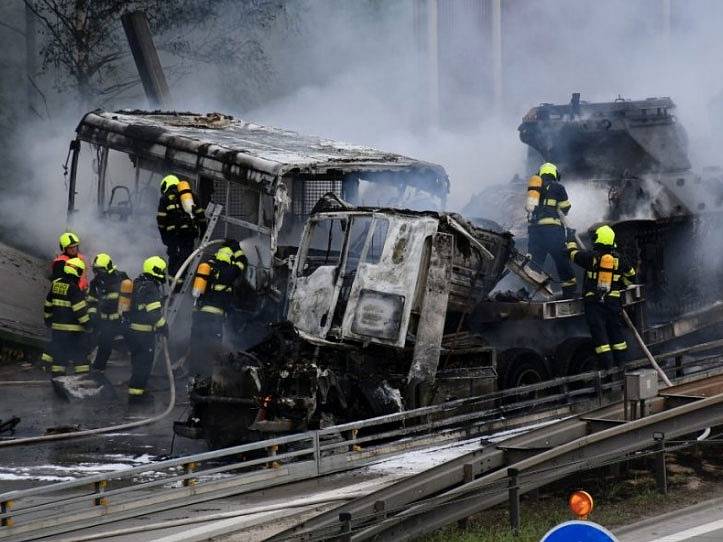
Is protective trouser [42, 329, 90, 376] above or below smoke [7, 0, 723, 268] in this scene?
below

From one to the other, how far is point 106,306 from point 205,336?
1.22m

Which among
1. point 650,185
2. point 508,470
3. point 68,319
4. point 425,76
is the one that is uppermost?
point 425,76

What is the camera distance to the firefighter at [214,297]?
44.3ft

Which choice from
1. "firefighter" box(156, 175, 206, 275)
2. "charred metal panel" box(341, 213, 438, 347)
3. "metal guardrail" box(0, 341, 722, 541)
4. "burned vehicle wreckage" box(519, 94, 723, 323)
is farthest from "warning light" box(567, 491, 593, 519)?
"firefighter" box(156, 175, 206, 275)

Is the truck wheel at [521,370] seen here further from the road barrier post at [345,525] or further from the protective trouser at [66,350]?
the road barrier post at [345,525]

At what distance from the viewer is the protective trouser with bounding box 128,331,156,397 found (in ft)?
43.5

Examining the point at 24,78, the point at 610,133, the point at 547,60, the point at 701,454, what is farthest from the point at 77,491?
the point at 547,60

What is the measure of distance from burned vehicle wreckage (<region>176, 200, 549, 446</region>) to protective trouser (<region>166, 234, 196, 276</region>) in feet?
11.4

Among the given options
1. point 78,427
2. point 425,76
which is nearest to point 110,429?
point 78,427

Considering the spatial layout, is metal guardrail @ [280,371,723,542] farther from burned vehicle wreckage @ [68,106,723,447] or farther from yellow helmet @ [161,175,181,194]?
yellow helmet @ [161,175,181,194]

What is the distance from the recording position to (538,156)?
54.7ft

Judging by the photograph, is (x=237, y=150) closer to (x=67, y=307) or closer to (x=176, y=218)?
(x=176, y=218)

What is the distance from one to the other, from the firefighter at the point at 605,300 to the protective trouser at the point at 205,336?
147 inches

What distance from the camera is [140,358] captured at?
43.6 ft
